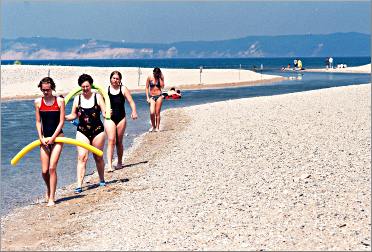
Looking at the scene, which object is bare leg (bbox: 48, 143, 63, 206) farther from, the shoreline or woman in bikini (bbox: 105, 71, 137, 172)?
the shoreline

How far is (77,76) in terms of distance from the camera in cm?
5381

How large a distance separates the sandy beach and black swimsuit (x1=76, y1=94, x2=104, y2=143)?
875 millimetres

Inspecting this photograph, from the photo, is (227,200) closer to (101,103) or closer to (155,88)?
(101,103)

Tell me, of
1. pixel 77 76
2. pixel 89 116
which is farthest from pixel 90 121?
pixel 77 76

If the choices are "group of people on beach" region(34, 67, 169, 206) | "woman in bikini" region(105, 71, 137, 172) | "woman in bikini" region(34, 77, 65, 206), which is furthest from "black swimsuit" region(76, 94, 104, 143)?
"woman in bikini" region(105, 71, 137, 172)

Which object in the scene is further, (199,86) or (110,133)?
(199,86)

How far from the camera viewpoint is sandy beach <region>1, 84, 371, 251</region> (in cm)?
712

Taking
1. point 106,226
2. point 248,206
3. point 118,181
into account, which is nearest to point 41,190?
point 118,181

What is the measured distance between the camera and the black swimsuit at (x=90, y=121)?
34.2ft

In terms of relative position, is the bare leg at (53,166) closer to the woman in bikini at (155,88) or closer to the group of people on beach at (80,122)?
the group of people on beach at (80,122)

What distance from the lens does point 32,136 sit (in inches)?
758

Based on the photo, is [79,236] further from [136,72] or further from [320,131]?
[136,72]

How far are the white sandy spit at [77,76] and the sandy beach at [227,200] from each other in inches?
1149

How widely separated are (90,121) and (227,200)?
2775 mm
